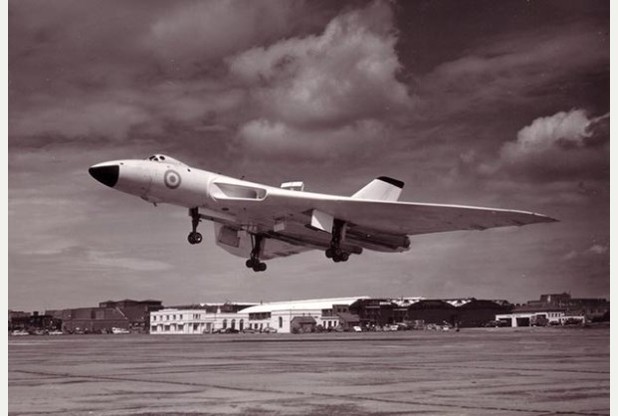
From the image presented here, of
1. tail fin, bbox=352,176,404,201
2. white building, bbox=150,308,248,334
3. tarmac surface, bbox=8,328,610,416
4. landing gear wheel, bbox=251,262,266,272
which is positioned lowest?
tarmac surface, bbox=8,328,610,416

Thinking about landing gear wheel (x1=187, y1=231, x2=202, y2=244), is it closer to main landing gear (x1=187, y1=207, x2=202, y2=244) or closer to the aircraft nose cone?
main landing gear (x1=187, y1=207, x2=202, y2=244)

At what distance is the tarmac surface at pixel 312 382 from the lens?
755cm

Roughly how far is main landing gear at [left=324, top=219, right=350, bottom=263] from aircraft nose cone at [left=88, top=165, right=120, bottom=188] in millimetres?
3228

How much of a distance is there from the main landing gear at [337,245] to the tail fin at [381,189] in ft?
1.94

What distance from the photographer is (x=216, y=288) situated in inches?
412

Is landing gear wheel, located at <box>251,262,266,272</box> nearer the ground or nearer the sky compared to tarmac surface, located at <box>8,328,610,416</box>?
nearer the sky

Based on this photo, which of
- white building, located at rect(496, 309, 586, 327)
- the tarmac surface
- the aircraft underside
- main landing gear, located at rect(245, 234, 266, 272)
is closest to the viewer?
the tarmac surface

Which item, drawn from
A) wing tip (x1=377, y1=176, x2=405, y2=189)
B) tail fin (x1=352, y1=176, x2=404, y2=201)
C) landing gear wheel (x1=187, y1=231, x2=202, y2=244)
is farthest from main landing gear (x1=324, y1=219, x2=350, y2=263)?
landing gear wheel (x1=187, y1=231, x2=202, y2=244)

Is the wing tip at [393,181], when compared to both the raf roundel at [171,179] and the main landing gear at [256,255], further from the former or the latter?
the raf roundel at [171,179]

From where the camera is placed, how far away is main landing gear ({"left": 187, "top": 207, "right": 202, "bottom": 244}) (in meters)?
10.7

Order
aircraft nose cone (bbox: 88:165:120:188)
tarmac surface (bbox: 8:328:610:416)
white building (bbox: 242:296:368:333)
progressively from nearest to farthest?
1. tarmac surface (bbox: 8:328:610:416)
2. aircraft nose cone (bbox: 88:165:120:188)
3. white building (bbox: 242:296:368:333)

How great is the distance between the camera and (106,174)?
1023 cm

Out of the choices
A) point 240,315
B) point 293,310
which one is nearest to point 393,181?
point 293,310
